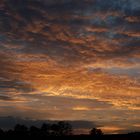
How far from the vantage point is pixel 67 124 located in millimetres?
79250

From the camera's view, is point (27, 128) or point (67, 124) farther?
point (67, 124)

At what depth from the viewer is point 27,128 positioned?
7300 centimetres

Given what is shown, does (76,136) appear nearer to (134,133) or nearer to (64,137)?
(64,137)

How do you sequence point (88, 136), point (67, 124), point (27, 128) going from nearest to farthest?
point (88, 136), point (27, 128), point (67, 124)

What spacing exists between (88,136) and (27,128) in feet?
160

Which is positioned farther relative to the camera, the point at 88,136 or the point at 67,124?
the point at 67,124

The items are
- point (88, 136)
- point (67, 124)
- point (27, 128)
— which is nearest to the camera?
point (88, 136)

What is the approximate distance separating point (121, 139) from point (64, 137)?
453cm

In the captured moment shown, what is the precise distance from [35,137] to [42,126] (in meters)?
48.5

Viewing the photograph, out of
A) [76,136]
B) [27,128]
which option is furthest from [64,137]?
[27,128]

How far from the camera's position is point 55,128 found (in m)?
75.2

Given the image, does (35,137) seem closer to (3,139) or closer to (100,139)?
(3,139)

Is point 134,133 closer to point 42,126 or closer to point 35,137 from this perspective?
point 35,137

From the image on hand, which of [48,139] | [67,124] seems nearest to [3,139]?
[48,139]
